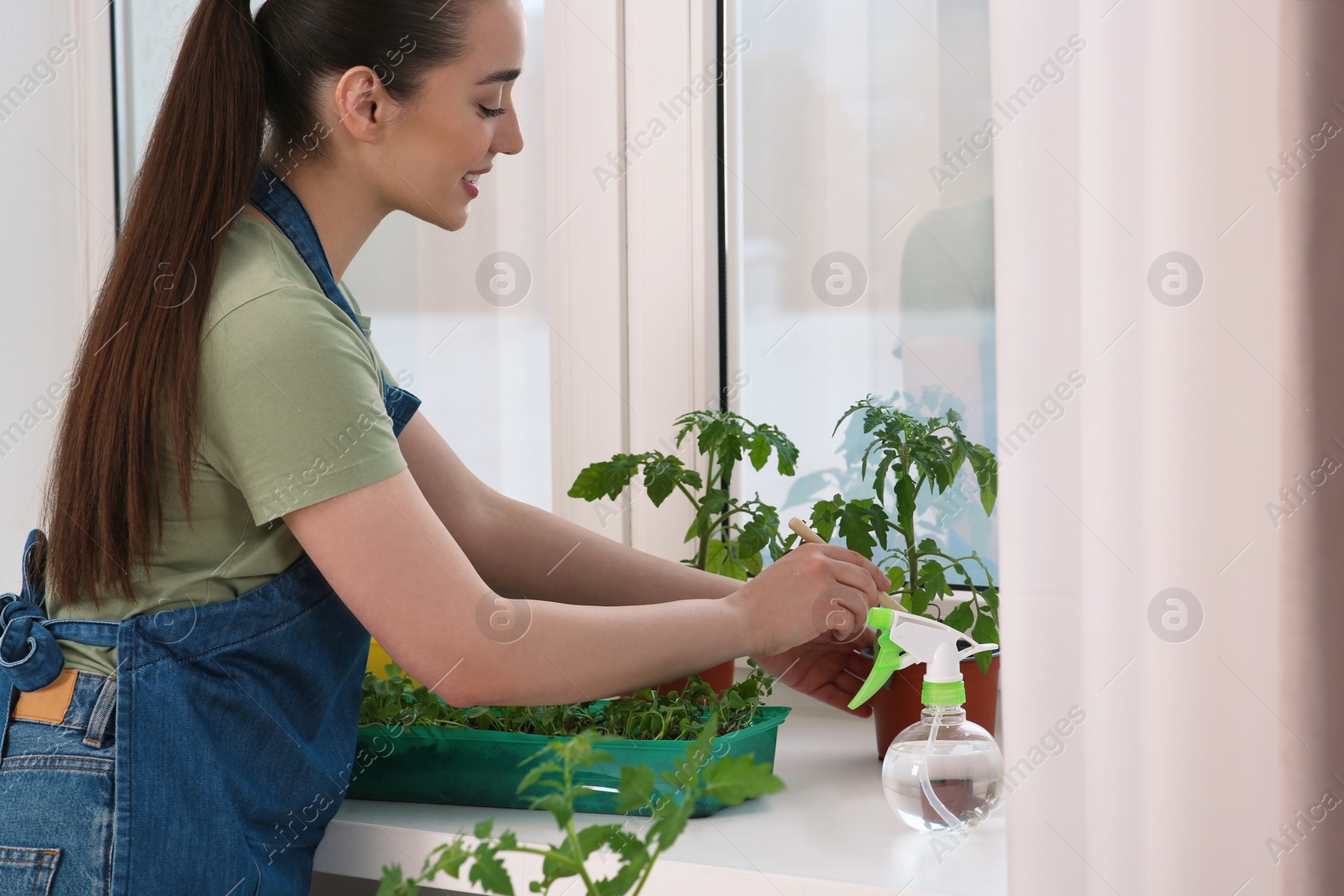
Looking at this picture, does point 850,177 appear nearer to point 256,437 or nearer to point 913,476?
point 913,476

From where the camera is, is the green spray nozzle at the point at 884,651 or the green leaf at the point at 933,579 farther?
the green leaf at the point at 933,579

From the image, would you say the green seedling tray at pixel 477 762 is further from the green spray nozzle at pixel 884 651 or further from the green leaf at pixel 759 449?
the green leaf at pixel 759 449

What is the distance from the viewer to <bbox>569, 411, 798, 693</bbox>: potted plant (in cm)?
110

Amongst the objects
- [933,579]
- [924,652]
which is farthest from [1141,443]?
[933,579]

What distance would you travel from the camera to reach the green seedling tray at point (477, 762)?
2.99 ft

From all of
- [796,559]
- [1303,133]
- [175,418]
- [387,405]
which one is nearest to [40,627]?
[175,418]

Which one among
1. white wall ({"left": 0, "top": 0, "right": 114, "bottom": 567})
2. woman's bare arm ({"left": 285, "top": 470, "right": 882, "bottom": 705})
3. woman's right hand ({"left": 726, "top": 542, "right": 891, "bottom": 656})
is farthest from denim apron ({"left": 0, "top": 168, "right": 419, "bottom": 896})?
white wall ({"left": 0, "top": 0, "right": 114, "bottom": 567})

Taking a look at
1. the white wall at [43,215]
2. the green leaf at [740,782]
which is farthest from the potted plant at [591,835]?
the white wall at [43,215]

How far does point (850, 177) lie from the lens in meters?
1.28

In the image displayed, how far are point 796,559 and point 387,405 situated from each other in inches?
14.4

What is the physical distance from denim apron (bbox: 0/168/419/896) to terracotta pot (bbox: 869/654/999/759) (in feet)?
1.58

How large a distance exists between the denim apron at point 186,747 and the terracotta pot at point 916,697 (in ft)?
1.58

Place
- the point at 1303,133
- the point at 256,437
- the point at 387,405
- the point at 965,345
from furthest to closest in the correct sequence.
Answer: the point at 965,345, the point at 387,405, the point at 256,437, the point at 1303,133

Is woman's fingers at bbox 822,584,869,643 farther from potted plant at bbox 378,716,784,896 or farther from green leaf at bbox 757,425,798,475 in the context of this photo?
potted plant at bbox 378,716,784,896
